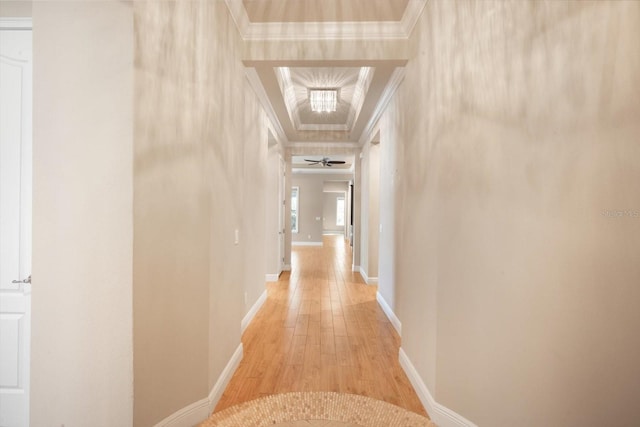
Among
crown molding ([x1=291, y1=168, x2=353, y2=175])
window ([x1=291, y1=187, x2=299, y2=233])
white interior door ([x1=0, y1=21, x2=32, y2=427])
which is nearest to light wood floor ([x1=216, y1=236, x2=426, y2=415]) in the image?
white interior door ([x1=0, y1=21, x2=32, y2=427])

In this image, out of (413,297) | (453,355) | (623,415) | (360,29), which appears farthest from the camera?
(360,29)

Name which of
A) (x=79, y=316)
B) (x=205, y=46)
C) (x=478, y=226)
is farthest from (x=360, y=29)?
(x=79, y=316)

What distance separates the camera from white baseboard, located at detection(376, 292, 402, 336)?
10.1 feet

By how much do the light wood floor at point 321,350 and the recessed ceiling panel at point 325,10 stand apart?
295 cm

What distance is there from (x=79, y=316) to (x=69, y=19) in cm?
139

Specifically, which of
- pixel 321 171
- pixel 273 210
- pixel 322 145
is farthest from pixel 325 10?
pixel 321 171

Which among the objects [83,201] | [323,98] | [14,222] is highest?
[323,98]

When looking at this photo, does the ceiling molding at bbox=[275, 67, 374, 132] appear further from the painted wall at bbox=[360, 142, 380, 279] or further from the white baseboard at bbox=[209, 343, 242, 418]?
the white baseboard at bbox=[209, 343, 242, 418]

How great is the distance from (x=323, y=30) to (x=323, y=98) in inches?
70.8

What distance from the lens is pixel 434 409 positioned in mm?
1776

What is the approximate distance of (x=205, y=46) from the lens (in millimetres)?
1771

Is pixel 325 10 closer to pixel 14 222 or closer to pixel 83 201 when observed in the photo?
pixel 83 201

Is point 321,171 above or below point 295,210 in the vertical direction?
above

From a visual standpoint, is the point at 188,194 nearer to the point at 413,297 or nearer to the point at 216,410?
the point at 216,410
